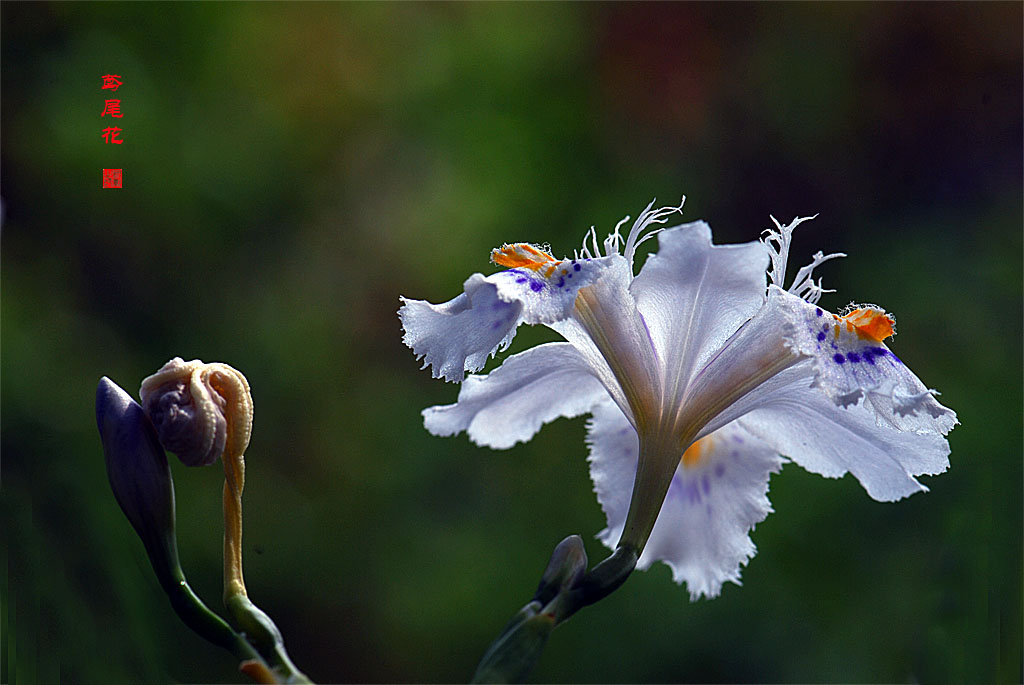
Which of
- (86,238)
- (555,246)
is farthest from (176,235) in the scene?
(555,246)

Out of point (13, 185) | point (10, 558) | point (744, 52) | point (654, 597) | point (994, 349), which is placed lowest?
point (654, 597)

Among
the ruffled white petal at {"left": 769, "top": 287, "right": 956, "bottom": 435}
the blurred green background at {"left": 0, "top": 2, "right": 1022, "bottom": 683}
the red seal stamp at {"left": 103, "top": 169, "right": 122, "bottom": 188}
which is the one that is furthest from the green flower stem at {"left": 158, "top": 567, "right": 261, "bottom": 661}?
the red seal stamp at {"left": 103, "top": 169, "right": 122, "bottom": 188}

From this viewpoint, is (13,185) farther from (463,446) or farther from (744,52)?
(744,52)

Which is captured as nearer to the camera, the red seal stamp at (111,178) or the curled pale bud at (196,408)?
the curled pale bud at (196,408)

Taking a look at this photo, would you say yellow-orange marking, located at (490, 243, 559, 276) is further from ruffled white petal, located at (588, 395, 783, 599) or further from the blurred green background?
the blurred green background

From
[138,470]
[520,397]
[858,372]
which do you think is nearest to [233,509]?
[138,470]

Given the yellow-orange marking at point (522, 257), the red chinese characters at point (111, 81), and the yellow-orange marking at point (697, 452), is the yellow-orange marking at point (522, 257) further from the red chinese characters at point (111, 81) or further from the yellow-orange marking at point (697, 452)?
the red chinese characters at point (111, 81)

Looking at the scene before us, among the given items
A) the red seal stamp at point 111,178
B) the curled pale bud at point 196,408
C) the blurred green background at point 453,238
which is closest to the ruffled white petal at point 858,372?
the curled pale bud at point 196,408
